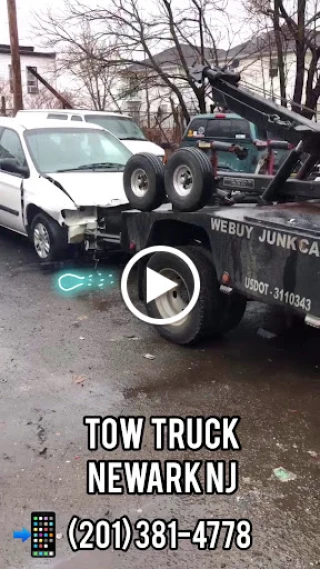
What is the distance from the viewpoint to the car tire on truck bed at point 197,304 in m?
4.89

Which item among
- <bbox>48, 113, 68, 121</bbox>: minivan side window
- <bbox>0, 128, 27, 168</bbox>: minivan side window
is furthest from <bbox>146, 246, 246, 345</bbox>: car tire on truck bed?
<bbox>48, 113, 68, 121</bbox>: minivan side window

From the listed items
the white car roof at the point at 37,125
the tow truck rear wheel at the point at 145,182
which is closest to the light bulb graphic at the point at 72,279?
the tow truck rear wheel at the point at 145,182

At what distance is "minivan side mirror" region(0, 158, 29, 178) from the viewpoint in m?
7.76

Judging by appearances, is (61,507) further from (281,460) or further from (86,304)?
(86,304)

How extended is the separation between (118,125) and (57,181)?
6.67 meters

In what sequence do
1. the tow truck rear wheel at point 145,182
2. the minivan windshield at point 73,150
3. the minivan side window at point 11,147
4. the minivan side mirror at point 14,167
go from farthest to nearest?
1. the minivan side window at point 11,147
2. the minivan windshield at point 73,150
3. the minivan side mirror at point 14,167
4. the tow truck rear wheel at point 145,182

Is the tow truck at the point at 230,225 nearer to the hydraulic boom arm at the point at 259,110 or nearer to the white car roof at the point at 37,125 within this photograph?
the hydraulic boom arm at the point at 259,110

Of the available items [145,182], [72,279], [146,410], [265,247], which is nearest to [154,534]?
[146,410]

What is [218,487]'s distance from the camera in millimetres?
3271

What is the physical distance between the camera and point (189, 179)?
4.81m

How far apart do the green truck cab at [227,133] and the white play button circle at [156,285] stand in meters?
5.61

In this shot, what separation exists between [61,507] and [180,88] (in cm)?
1737

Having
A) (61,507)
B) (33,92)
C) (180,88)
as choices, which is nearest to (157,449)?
(61,507)

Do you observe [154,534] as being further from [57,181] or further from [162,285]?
[57,181]
